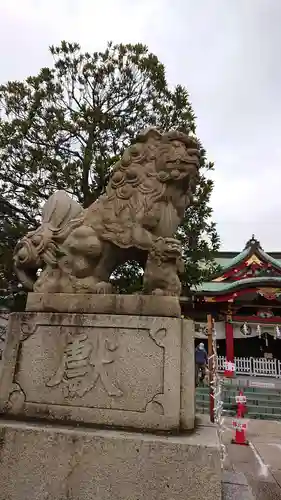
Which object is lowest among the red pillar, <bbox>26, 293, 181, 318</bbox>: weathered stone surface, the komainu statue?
<bbox>26, 293, 181, 318</bbox>: weathered stone surface

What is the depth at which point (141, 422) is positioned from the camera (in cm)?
240

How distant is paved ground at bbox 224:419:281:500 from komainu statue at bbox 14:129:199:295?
78.5 inches

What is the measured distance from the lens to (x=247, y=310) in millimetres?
17453

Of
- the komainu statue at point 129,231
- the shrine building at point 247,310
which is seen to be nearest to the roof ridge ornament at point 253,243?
the shrine building at point 247,310

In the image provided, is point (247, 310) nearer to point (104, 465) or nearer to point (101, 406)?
point (101, 406)

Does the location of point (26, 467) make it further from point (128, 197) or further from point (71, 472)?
point (128, 197)

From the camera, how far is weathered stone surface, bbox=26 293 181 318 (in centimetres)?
269

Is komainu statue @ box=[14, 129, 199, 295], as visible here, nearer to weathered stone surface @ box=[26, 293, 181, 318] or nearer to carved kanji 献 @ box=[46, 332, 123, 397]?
weathered stone surface @ box=[26, 293, 181, 318]

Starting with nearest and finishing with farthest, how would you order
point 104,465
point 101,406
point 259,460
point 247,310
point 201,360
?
point 104,465 → point 101,406 → point 259,460 → point 201,360 → point 247,310

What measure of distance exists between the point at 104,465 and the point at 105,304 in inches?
42.1

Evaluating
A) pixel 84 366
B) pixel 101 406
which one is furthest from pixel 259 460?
pixel 84 366

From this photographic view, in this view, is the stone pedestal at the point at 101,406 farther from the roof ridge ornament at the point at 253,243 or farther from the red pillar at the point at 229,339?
the roof ridge ornament at the point at 253,243

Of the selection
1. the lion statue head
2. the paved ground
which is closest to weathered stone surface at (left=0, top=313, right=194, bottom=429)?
the lion statue head

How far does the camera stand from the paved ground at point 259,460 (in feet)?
13.0
